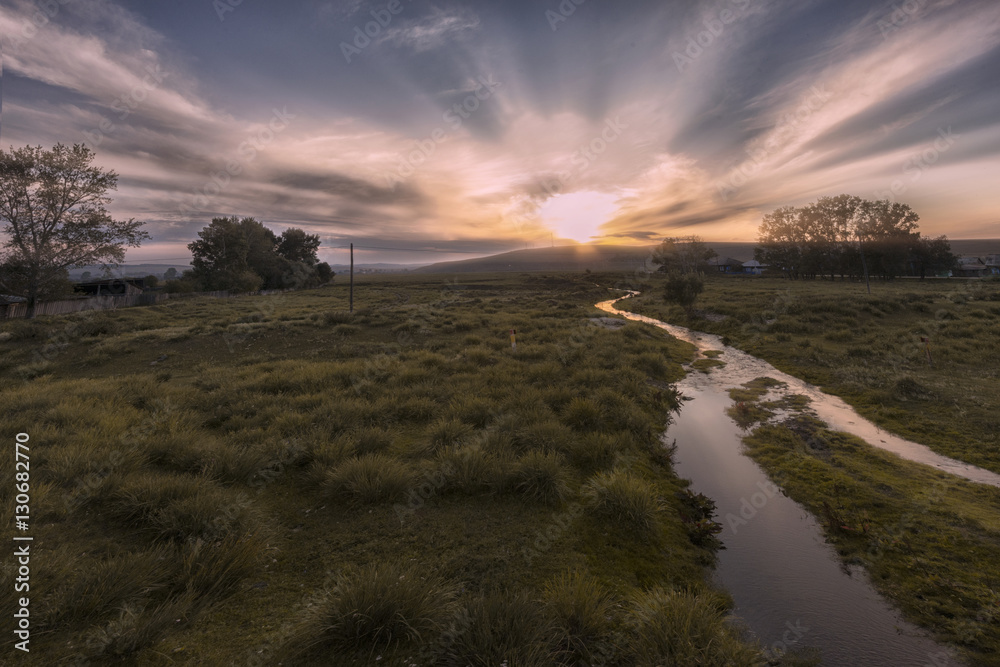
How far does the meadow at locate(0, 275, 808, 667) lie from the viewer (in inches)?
134

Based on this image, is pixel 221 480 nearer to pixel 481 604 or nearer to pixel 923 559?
pixel 481 604

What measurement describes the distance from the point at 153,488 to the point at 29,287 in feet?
145

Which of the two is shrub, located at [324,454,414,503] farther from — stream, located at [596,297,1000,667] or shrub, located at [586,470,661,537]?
stream, located at [596,297,1000,667]

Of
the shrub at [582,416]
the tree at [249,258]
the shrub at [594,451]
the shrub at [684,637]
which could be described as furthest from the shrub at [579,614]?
the tree at [249,258]

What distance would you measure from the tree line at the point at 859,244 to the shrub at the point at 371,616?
8584cm

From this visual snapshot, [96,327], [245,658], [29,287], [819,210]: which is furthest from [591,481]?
[819,210]

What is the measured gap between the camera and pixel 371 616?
3.51 metres

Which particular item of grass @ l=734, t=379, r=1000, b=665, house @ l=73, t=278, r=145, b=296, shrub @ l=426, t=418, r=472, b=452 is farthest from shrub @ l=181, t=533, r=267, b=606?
house @ l=73, t=278, r=145, b=296

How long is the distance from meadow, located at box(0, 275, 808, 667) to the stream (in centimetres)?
41

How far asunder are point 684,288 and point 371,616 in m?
37.8

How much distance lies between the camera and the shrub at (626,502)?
226 inches

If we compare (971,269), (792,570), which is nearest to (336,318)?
(792,570)

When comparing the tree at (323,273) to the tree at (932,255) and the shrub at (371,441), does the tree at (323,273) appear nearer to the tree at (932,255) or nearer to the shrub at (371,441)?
the shrub at (371,441)

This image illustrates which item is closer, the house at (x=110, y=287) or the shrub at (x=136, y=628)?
the shrub at (x=136, y=628)
